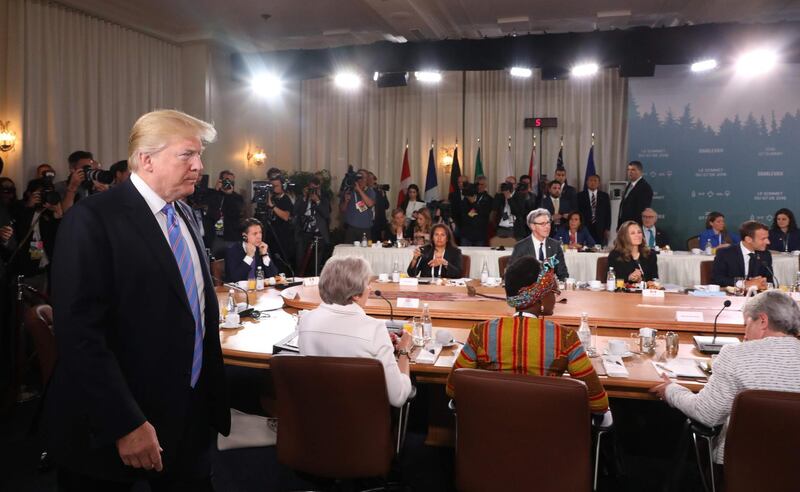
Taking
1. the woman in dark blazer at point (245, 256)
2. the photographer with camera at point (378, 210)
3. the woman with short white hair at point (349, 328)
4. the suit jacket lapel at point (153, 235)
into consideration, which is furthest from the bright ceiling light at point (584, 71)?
the suit jacket lapel at point (153, 235)

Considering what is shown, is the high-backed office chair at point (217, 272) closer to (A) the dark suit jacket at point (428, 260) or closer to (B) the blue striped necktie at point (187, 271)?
(A) the dark suit jacket at point (428, 260)

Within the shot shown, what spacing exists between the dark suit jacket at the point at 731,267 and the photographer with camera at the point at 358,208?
17.5ft

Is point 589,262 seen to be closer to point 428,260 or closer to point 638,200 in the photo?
point 638,200

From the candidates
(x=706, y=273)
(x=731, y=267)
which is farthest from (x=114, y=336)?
(x=706, y=273)

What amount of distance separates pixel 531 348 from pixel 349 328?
0.69m

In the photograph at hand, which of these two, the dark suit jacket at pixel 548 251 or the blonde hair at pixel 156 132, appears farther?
the dark suit jacket at pixel 548 251

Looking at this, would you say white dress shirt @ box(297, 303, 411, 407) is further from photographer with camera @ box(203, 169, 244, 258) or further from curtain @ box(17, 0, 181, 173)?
photographer with camera @ box(203, 169, 244, 258)

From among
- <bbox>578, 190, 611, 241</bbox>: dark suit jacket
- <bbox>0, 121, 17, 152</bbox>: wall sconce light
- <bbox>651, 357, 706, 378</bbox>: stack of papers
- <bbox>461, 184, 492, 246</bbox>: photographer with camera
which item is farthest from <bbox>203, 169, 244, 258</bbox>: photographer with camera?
<bbox>651, 357, 706, 378</bbox>: stack of papers

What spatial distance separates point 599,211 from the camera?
31.0 ft

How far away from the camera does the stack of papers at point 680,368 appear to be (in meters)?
2.71

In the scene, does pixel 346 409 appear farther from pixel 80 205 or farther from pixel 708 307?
pixel 708 307

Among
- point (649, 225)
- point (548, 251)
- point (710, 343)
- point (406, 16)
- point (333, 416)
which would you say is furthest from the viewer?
point (649, 225)

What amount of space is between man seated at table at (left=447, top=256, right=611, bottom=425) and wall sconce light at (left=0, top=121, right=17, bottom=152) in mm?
6467

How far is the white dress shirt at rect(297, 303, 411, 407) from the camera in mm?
2389
